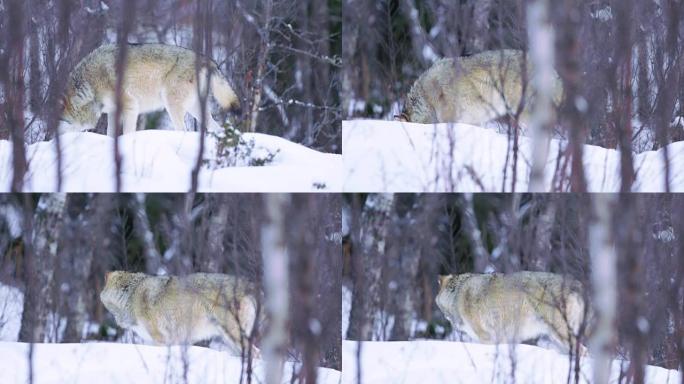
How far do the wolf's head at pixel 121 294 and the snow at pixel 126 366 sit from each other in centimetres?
23

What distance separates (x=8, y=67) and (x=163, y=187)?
100cm

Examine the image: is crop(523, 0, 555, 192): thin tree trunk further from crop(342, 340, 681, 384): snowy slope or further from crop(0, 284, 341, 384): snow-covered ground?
crop(0, 284, 341, 384): snow-covered ground

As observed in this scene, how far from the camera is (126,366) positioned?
4.71 metres

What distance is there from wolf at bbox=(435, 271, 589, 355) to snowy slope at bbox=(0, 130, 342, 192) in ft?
3.00

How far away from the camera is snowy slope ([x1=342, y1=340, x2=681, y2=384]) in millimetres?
4648

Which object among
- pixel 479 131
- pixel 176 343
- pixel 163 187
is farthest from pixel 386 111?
pixel 176 343

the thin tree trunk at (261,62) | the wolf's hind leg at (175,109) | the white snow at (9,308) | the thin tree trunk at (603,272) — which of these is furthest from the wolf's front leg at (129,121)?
the thin tree trunk at (603,272)

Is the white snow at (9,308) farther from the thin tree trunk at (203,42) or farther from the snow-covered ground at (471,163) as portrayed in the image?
the snow-covered ground at (471,163)

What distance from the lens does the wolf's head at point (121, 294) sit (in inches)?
193

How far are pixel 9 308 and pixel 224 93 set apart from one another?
1520 millimetres

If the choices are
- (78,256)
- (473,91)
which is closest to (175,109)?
(78,256)

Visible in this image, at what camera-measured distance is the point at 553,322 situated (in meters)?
4.76

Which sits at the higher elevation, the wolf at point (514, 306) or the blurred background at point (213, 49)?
the blurred background at point (213, 49)

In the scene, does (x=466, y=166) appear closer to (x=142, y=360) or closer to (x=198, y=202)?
(x=198, y=202)
